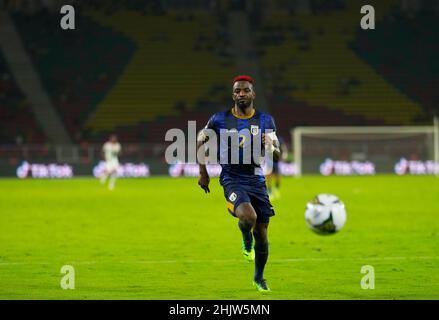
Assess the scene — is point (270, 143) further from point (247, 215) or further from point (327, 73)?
point (327, 73)

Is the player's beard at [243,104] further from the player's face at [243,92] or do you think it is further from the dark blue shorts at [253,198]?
the dark blue shorts at [253,198]

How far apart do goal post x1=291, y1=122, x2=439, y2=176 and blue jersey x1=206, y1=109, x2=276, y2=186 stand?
30432 millimetres

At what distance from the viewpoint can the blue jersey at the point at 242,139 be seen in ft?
31.4

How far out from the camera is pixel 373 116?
152ft

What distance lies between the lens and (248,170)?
9734mm

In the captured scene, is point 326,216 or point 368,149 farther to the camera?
point 368,149

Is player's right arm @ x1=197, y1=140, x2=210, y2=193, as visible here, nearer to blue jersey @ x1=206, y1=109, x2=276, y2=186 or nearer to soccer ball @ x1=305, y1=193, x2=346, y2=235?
blue jersey @ x1=206, y1=109, x2=276, y2=186

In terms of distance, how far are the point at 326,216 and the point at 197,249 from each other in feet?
7.45
